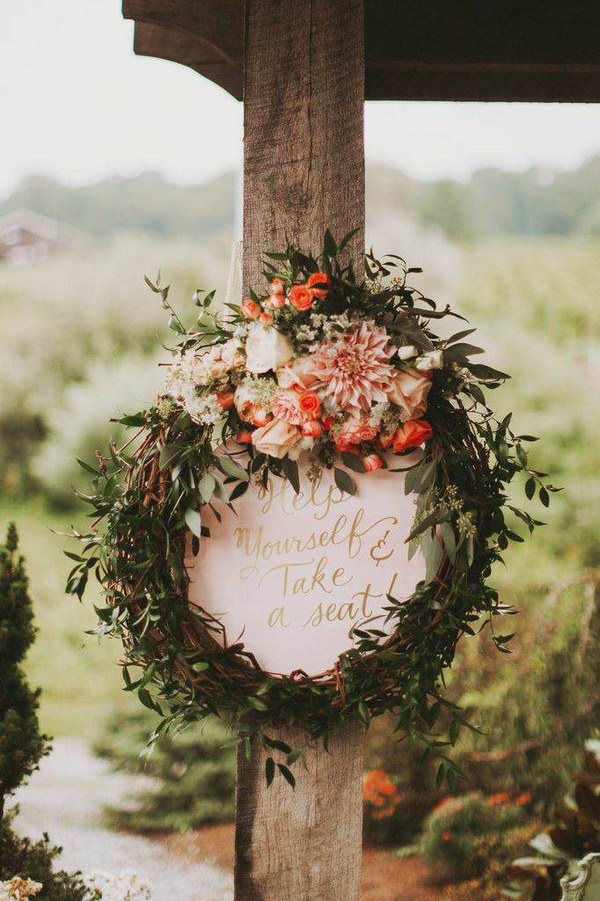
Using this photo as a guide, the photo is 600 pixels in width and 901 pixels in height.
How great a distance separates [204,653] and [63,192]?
2312 mm

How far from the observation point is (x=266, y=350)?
1.18 metres

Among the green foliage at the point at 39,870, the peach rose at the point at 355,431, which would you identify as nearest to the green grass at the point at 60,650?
the green foliage at the point at 39,870

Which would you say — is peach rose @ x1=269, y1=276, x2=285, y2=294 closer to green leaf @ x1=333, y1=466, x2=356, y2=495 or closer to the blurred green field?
green leaf @ x1=333, y1=466, x2=356, y2=495

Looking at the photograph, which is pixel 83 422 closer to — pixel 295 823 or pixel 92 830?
pixel 92 830

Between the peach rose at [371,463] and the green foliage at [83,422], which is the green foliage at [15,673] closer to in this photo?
the peach rose at [371,463]

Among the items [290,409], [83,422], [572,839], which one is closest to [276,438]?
[290,409]

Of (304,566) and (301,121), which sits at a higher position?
(301,121)

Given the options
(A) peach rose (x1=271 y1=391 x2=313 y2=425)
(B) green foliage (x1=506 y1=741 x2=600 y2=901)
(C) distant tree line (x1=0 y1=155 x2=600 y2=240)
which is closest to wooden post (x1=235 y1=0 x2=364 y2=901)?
(A) peach rose (x1=271 y1=391 x2=313 y2=425)

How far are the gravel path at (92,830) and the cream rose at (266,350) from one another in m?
2.06

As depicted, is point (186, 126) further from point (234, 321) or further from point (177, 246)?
point (234, 321)

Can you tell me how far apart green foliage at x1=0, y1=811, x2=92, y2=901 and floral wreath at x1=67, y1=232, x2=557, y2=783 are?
677mm

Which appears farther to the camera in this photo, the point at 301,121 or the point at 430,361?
the point at 301,121

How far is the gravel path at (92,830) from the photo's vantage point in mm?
2641

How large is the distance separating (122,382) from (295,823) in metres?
1.95
